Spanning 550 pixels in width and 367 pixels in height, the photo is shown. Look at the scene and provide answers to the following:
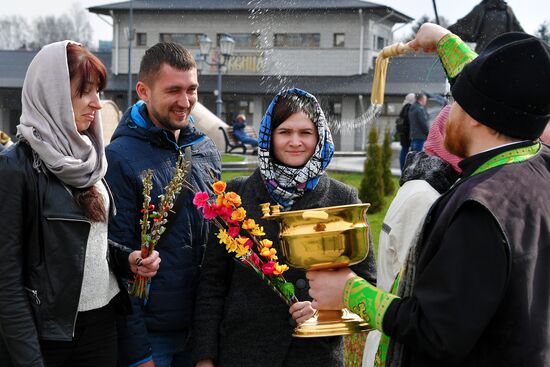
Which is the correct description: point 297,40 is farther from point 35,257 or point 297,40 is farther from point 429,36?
point 35,257

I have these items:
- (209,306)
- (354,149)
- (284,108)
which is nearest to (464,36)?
(284,108)

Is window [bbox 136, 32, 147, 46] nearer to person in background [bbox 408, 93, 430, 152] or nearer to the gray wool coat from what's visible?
person in background [bbox 408, 93, 430, 152]

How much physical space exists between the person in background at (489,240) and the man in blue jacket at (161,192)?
128 cm

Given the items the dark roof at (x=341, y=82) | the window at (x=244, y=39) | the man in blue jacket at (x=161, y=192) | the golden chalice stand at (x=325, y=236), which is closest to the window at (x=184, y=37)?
the window at (x=244, y=39)

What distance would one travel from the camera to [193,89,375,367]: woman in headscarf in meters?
2.96

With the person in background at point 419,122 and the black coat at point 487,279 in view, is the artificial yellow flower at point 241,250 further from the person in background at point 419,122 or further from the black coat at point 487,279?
the person in background at point 419,122

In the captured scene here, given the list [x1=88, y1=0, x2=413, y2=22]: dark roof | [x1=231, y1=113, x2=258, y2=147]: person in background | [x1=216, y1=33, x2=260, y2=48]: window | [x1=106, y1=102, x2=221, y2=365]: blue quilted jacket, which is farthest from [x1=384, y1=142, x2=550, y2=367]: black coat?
[x1=216, y1=33, x2=260, y2=48]: window

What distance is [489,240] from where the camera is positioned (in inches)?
72.6

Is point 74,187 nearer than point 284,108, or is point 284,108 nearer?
point 74,187

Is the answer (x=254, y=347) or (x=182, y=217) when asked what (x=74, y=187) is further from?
(x=254, y=347)

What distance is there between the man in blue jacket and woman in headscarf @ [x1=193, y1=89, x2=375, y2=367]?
200 mm

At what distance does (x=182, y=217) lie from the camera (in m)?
3.25

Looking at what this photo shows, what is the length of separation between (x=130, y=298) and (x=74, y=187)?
56cm

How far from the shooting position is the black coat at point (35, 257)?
2564mm
